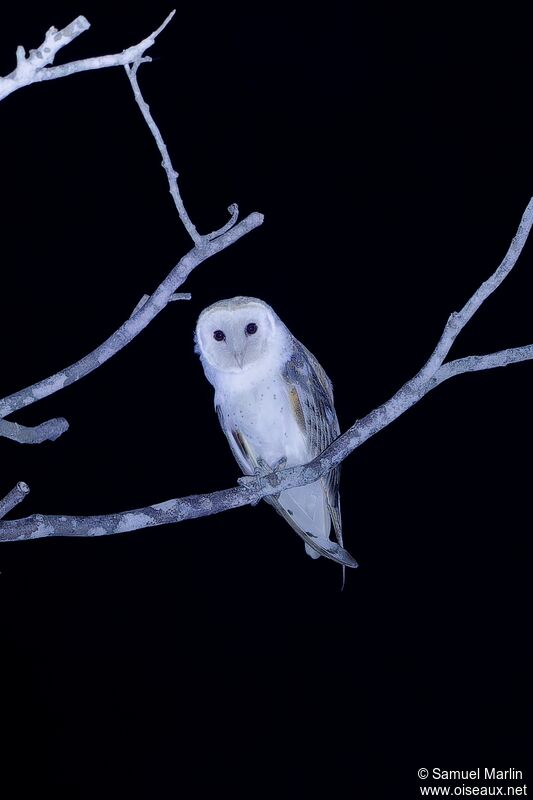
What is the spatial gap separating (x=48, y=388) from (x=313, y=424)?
34.9 inches

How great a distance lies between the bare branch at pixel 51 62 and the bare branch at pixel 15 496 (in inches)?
24.9

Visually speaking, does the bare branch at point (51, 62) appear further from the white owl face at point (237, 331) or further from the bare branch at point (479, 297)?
the white owl face at point (237, 331)

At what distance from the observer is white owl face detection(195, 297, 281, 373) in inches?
77.7

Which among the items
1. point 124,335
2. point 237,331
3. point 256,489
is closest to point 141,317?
point 124,335

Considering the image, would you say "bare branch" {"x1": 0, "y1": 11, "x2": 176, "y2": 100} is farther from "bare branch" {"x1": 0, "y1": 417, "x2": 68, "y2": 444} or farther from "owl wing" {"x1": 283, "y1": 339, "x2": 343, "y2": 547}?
"owl wing" {"x1": 283, "y1": 339, "x2": 343, "y2": 547}

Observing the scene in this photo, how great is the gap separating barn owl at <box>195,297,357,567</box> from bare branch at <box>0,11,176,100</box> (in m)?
0.93

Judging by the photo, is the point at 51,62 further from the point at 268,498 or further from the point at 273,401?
the point at 268,498

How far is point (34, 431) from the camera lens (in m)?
1.53

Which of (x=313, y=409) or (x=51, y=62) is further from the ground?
(x=313, y=409)

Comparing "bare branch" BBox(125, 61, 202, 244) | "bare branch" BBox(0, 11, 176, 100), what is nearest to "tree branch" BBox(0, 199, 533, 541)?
"bare branch" BBox(125, 61, 202, 244)

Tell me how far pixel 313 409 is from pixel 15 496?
1021mm

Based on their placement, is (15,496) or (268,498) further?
(268,498)

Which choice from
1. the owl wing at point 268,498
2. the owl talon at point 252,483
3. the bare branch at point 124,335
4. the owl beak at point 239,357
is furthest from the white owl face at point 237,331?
the bare branch at point 124,335

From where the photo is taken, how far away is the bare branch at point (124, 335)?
141 centimetres
